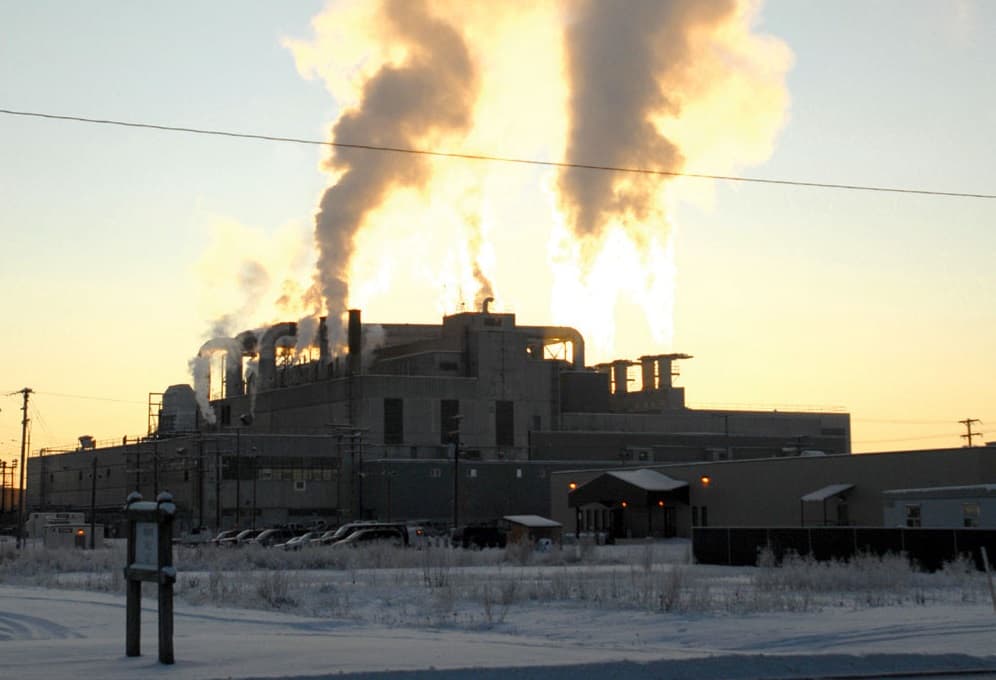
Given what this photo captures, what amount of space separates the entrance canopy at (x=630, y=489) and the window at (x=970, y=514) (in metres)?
27.2

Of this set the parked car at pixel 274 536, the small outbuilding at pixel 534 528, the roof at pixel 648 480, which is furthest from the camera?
the roof at pixel 648 480

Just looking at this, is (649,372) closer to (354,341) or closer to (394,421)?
(394,421)

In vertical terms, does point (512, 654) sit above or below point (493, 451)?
below

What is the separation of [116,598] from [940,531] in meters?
21.1

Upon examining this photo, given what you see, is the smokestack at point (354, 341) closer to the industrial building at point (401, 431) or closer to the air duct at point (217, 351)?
the industrial building at point (401, 431)

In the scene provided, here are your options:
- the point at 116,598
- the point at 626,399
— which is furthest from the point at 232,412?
the point at 116,598

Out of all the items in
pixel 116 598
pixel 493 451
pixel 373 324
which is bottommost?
pixel 116 598

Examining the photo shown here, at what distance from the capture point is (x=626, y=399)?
119750 mm

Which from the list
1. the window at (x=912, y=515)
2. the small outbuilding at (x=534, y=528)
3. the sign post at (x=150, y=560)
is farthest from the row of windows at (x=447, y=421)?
the sign post at (x=150, y=560)

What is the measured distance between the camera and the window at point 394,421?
99125mm

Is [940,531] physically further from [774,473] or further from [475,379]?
[475,379]

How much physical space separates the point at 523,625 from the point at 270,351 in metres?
89.1

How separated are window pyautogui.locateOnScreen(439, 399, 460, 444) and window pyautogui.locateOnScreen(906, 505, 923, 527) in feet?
185

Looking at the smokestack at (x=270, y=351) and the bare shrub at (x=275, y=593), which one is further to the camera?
the smokestack at (x=270, y=351)
